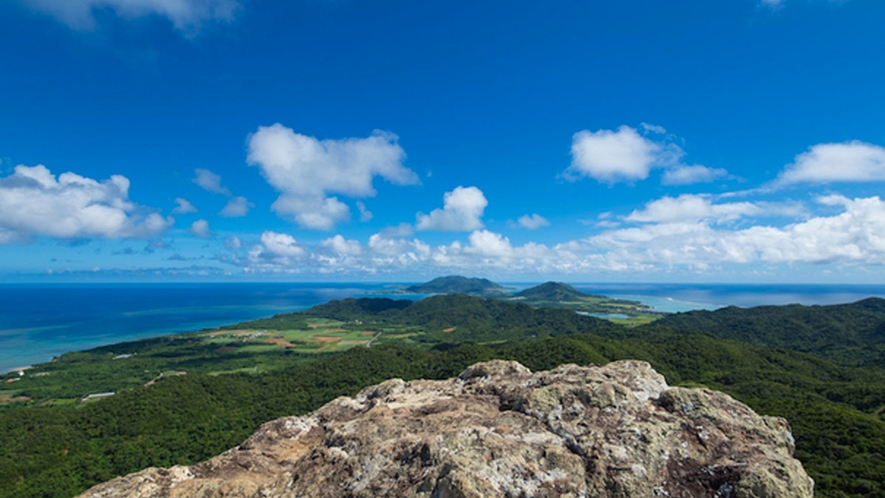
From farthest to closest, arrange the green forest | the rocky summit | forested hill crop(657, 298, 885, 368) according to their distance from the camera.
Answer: forested hill crop(657, 298, 885, 368) < the green forest < the rocky summit

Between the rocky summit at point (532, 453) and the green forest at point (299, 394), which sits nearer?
the rocky summit at point (532, 453)

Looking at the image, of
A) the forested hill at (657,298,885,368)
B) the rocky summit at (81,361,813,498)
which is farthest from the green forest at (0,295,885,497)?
the rocky summit at (81,361,813,498)

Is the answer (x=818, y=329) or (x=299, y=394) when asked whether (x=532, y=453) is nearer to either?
(x=299, y=394)

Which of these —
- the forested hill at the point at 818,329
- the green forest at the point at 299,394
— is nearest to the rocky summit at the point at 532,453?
the green forest at the point at 299,394

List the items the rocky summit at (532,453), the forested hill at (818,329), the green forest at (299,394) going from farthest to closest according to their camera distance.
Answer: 1. the forested hill at (818,329)
2. the green forest at (299,394)
3. the rocky summit at (532,453)

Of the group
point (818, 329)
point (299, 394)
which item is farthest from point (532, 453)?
point (818, 329)

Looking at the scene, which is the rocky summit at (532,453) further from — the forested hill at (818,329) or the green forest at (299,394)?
the forested hill at (818,329)

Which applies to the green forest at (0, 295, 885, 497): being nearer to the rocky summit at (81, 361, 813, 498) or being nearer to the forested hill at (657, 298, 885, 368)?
the forested hill at (657, 298, 885, 368)

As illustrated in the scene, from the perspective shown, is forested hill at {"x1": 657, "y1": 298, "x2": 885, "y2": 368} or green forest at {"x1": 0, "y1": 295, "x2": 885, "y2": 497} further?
forested hill at {"x1": 657, "y1": 298, "x2": 885, "y2": 368}
